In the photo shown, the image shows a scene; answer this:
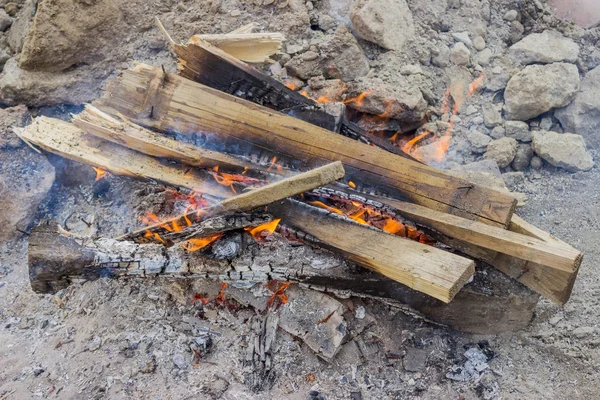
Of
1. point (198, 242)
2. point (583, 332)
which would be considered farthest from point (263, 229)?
point (583, 332)

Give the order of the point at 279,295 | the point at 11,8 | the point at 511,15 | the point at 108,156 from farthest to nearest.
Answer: the point at 11,8 < the point at 511,15 < the point at 108,156 < the point at 279,295

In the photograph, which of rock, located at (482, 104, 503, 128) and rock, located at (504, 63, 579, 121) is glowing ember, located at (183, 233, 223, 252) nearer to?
rock, located at (482, 104, 503, 128)

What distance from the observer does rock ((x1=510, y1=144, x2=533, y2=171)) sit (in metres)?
4.11

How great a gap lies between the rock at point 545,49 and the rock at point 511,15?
9.8 inches

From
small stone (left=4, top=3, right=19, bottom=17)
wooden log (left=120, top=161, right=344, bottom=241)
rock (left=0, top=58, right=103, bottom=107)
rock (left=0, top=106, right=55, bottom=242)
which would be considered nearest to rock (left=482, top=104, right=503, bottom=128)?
wooden log (left=120, top=161, right=344, bottom=241)

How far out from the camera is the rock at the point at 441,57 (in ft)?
14.3

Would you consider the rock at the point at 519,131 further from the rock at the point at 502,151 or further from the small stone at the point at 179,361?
the small stone at the point at 179,361

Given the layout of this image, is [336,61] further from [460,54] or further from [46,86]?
[46,86]

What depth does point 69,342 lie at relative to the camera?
3.19 metres

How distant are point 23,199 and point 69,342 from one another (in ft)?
4.50

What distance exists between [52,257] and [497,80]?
3.70 metres

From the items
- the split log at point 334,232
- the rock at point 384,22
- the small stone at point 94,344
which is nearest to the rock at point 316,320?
the split log at point 334,232

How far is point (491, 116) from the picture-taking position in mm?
4230

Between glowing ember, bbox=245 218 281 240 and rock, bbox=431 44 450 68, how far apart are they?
7.64ft
